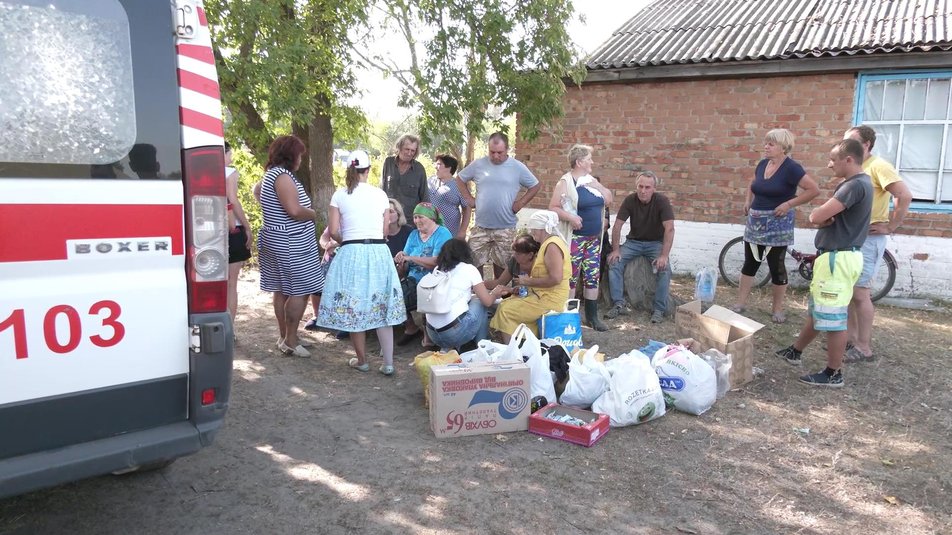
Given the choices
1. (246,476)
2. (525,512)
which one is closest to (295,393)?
(246,476)

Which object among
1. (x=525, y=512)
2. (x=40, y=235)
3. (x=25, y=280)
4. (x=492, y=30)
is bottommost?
(x=525, y=512)

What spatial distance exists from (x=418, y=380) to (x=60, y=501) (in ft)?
8.11

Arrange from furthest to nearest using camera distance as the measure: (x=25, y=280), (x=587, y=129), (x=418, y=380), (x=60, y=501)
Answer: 1. (x=587, y=129)
2. (x=418, y=380)
3. (x=60, y=501)
4. (x=25, y=280)

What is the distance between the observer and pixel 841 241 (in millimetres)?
4734

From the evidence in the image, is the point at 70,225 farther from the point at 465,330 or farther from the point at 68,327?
the point at 465,330

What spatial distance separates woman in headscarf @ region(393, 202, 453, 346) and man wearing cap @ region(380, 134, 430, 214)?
2.86 ft

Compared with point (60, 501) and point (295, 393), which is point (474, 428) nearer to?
point (295, 393)

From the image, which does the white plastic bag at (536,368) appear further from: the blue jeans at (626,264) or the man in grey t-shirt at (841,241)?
the blue jeans at (626,264)

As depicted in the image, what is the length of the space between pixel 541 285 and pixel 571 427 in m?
1.58

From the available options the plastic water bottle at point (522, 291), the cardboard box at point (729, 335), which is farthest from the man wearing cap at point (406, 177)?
the cardboard box at point (729, 335)

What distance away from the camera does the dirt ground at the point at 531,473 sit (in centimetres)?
305

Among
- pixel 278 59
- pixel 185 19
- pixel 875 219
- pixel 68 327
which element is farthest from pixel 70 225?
pixel 875 219

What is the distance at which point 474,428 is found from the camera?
3.98 meters

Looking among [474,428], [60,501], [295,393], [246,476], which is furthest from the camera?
[295,393]
